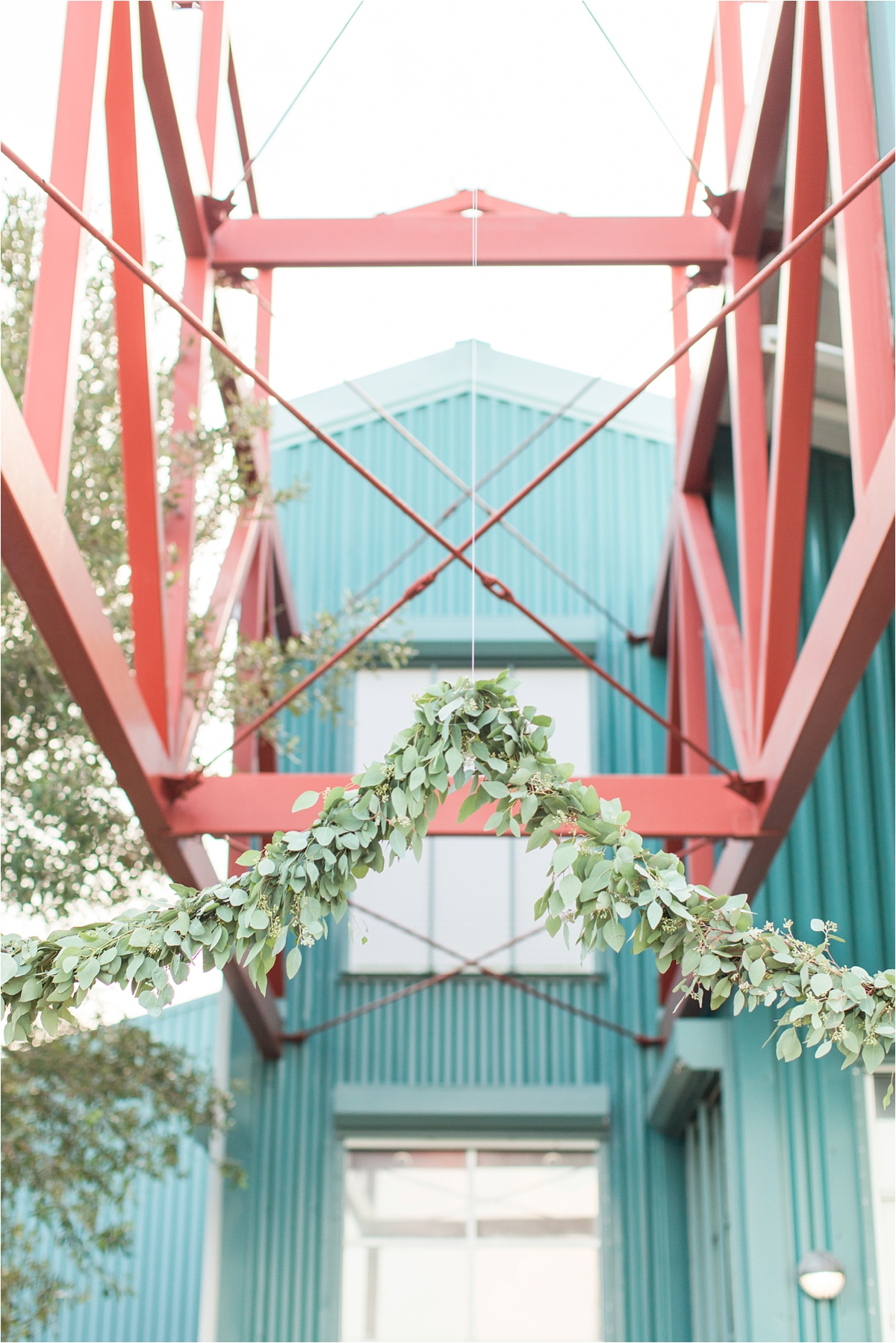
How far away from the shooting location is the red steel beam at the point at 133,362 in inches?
193

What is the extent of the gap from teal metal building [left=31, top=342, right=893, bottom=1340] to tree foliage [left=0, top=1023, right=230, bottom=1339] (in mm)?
1276

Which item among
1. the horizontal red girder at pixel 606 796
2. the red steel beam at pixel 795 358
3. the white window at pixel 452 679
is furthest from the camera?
the white window at pixel 452 679

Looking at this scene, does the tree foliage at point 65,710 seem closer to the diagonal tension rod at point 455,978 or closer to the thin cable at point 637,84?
the diagonal tension rod at point 455,978

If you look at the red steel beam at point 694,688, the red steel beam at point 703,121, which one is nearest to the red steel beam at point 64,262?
the red steel beam at point 703,121

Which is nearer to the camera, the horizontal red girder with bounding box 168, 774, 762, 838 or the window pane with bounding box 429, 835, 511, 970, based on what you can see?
the horizontal red girder with bounding box 168, 774, 762, 838

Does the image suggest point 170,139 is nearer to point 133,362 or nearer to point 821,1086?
point 133,362

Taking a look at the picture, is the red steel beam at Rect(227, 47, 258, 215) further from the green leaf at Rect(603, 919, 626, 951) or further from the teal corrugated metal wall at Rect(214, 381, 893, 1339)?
the green leaf at Rect(603, 919, 626, 951)

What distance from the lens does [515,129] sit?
7.95 meters

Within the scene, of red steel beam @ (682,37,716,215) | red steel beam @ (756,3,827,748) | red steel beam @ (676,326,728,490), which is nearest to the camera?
red steel beam @ (756,3,827,748)

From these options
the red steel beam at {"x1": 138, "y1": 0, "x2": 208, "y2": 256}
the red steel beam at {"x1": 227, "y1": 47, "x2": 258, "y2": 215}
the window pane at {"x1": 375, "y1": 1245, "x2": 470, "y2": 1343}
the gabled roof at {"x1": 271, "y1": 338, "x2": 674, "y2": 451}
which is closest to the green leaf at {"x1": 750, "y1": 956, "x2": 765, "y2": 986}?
the red steel beam at {"x1": 138, "y1": 0, "x2": 208, "y2": 256}

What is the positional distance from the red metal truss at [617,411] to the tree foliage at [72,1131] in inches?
28.3

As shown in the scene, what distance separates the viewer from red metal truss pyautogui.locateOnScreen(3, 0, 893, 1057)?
14.0 feet

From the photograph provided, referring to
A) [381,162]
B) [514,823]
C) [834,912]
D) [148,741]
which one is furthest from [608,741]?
[514,823]

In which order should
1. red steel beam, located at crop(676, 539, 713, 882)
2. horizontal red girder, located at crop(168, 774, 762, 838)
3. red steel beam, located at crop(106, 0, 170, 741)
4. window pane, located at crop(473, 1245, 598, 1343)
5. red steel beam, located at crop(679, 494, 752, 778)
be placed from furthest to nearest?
window pane, located at crop(473, 1245, 598, 1343)
red steel beam, located at crop(676, 539, 713, 882)
red steel beam, located at crop(679, 494, 752, 778)
horizontal red girder, located at crop(168, 774, 762, 838)
red steel beam, located at crop(106, 0, 170, 741)
